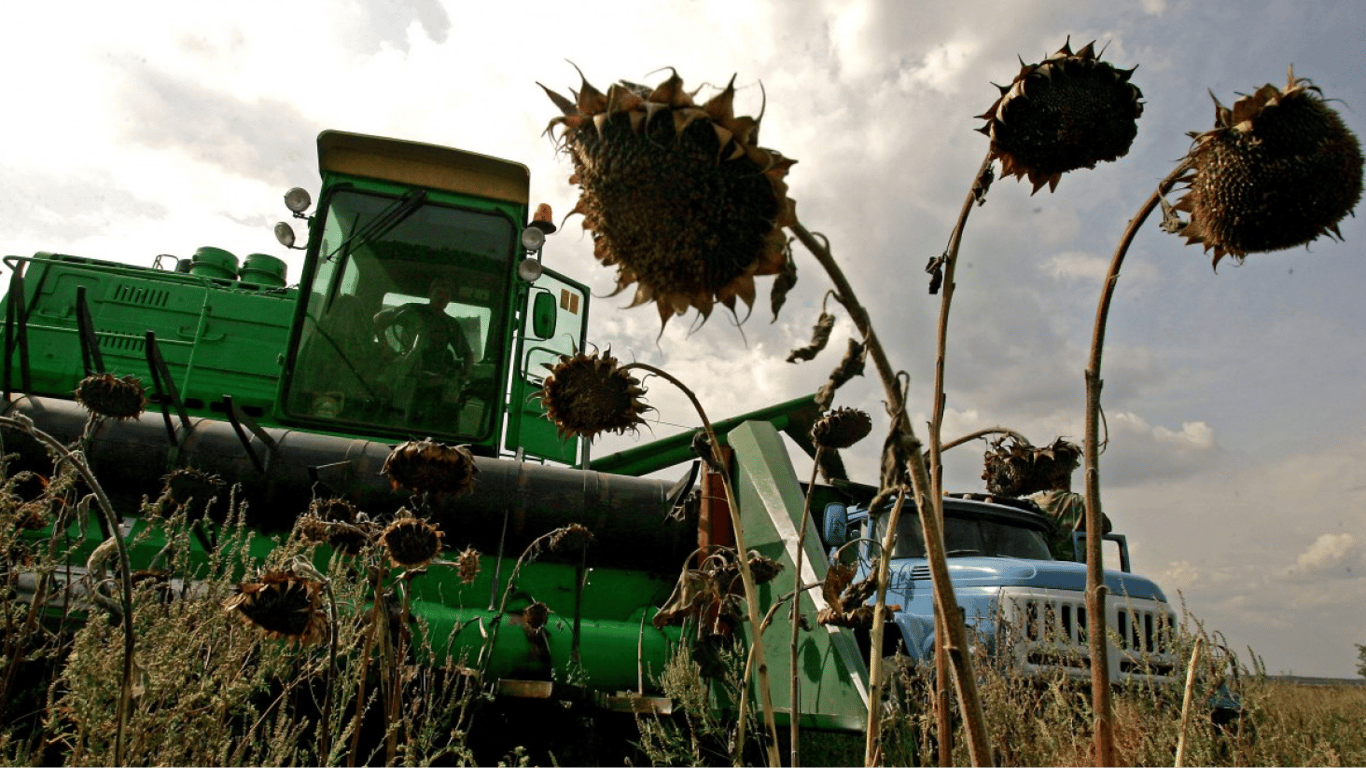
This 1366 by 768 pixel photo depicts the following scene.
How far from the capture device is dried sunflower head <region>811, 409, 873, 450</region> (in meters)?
2.13

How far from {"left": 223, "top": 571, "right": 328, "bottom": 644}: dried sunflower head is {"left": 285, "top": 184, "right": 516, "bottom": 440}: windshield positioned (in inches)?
128

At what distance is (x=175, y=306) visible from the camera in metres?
6.72

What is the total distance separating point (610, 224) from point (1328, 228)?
827mm

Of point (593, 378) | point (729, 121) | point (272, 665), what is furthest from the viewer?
point (272, 665)

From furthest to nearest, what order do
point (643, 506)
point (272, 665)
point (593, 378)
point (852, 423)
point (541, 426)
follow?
point (541, 426), point (643, 506), point (272, 665), point (852, 423), point (593, 378)

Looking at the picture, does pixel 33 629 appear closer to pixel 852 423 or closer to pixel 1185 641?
pixel 852 423

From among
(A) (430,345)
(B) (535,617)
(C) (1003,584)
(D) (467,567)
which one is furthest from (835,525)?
(D) (467,567)

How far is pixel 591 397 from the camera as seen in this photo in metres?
2.02

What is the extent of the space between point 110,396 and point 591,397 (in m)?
2.04

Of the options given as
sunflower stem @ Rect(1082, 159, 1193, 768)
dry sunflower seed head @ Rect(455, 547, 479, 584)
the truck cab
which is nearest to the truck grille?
the truck cab

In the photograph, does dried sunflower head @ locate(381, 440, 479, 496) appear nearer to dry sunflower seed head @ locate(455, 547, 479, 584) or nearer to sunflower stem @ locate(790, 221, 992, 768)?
dry sunflower seed head @ locate(455, 547, 479, 584)

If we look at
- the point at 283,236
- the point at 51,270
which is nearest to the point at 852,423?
the point at 283,236

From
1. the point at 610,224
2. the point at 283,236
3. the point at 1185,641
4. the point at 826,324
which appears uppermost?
the point at 283,236

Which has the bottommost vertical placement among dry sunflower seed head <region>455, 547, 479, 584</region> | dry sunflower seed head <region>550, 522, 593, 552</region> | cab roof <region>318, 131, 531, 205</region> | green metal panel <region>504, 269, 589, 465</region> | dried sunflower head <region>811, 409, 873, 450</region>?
dry sunflower seed head <region>455, 547, 479, 584</region>
